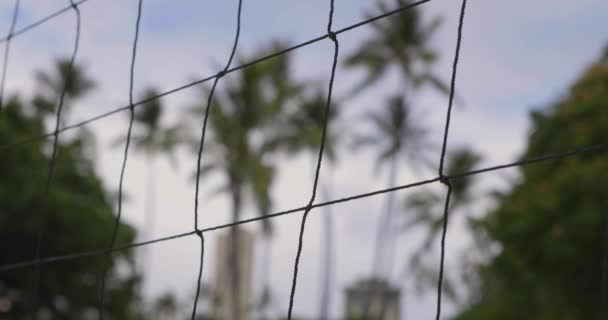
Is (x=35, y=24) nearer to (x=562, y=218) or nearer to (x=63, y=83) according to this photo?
(x=562, y=218)

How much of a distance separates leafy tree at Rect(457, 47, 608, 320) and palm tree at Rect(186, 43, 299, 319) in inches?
410

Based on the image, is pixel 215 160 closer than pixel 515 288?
No

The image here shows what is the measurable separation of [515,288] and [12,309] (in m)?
10.4

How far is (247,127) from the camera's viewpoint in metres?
23.1

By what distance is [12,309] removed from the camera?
1942 cm

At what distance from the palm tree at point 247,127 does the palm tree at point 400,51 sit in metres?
2.64

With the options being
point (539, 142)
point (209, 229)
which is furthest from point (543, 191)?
point (209, 229)

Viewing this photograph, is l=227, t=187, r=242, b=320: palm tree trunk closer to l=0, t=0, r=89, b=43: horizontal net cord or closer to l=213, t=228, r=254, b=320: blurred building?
l=213, t=228, r=254, b=320: blurred building

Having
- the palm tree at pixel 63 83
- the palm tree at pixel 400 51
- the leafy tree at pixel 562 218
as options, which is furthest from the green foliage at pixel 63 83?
the leafy tree at pixel 562 218

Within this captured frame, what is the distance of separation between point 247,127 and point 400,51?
4952 millimetres

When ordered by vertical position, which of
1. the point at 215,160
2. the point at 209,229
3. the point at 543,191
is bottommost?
the point at 209,229

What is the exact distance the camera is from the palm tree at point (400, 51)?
997 inches

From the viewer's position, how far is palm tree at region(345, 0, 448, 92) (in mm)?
25328

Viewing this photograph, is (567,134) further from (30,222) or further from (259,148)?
(259,148)
